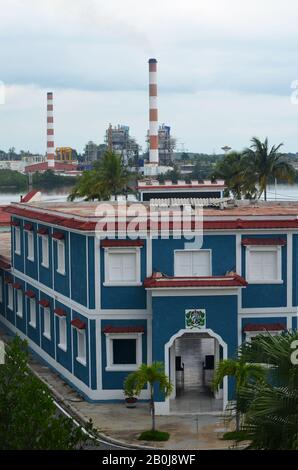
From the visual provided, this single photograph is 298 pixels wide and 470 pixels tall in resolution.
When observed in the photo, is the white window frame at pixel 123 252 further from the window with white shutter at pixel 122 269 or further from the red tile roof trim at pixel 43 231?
the red tile roof trim at pixel 43 231

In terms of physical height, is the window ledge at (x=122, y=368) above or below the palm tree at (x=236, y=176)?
below

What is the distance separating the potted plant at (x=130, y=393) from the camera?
74.5ft

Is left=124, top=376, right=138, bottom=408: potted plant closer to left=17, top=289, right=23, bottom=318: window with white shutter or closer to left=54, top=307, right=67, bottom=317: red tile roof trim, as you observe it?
left=54, top=307, right=67, bottom=317: red tile roof trim

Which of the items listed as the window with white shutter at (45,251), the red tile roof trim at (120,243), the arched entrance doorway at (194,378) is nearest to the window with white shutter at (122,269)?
the red tile roof trim at (120,243)

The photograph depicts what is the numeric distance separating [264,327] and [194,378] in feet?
10.5

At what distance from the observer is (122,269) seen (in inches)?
1005

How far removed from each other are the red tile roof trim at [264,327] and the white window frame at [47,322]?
24.8 ft

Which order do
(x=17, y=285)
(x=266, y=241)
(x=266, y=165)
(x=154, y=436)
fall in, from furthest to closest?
(x=266, y=165) < (x=17, y=285) < (x=266, y=241) < (x=154, y=436)

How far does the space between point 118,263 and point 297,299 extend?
196 inches

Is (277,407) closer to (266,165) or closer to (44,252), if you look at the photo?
(44,252)

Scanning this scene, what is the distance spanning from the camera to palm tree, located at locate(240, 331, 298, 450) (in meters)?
11.4

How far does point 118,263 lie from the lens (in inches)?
1006

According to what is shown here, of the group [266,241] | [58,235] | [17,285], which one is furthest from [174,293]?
[17,285]
